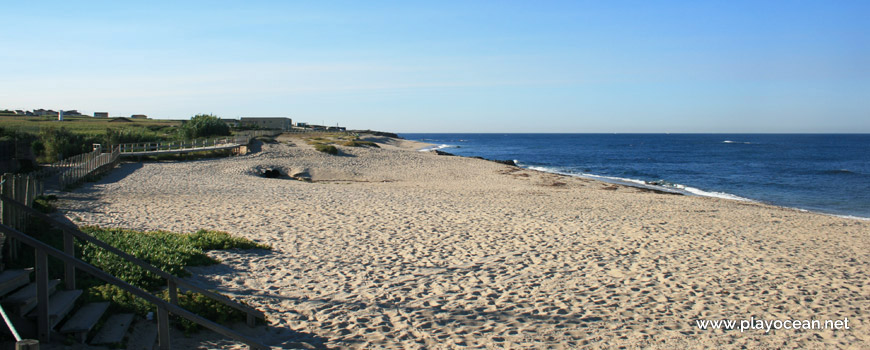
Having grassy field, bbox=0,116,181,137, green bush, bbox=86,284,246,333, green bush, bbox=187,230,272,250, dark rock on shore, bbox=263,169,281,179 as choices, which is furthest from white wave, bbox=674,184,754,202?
grassy field, bbox=0,116,181,137

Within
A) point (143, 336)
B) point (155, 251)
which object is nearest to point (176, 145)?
point (155, 251)

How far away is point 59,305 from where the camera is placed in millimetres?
5367

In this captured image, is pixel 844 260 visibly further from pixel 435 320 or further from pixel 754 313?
pixel 435 320

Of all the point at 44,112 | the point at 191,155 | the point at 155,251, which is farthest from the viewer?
the point at 44,112

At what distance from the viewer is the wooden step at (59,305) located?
4949 mm

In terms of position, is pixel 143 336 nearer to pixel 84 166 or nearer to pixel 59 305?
pixel 59 305

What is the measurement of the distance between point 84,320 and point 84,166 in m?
20.0

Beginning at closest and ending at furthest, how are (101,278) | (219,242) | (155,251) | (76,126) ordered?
(101,278) < (155,251) < (219,242) < (76,126)

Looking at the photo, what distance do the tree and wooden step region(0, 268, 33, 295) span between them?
170ft

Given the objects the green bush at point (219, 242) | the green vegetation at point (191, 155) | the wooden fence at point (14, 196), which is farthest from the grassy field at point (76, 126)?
the green bush at point (219, 242)

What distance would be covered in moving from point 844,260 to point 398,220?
10.3 metres

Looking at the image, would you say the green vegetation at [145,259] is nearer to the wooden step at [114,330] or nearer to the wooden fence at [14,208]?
the wooden fence at [14,208]

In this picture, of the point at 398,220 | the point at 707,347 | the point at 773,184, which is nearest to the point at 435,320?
the point at 707,347

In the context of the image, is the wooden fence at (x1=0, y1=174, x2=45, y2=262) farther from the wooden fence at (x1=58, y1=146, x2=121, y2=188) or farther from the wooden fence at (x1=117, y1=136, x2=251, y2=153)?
the wooden fence at (x1=117, y1=136, x2=251, y2=153)
